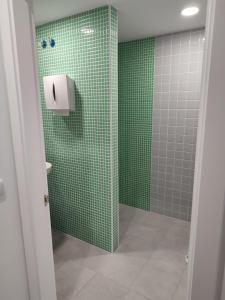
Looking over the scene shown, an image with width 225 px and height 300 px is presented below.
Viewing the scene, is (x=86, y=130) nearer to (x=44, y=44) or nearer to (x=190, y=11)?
(x=44, y=44)

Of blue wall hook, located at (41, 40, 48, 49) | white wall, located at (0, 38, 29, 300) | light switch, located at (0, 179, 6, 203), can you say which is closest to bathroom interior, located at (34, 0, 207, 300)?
blue wall hook, located at (41, 40, 48, 49)

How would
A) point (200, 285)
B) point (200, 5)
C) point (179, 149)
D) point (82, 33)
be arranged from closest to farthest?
point (200, 285)
point (200, 5)
point (82, 33)
point (179, 149)

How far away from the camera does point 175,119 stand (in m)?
2.63

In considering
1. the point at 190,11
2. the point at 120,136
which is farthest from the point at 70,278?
the point at 190,11

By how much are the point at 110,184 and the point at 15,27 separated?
4.91ft

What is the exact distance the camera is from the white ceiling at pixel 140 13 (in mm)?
1681

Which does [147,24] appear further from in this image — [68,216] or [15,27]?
[68,216]

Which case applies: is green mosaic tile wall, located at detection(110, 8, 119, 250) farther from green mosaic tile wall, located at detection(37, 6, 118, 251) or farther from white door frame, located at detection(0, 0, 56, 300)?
white door frame, located at detection(0, 0, 56, 300)

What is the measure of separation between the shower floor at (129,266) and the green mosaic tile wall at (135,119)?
1.92 feet

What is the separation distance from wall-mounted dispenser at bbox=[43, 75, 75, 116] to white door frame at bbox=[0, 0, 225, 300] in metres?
0.88

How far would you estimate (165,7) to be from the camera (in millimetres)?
1776

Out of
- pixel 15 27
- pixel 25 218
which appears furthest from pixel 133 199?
pixel 15 27

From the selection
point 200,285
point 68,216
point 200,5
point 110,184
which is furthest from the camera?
point 68,216

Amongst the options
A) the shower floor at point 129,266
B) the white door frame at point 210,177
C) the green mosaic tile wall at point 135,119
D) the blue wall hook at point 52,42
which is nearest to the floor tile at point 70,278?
the shower floor at point 129,266
